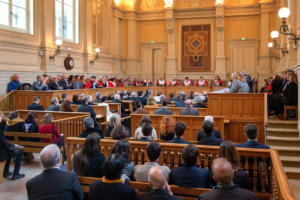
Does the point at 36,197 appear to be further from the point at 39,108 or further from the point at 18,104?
the point at 18,104

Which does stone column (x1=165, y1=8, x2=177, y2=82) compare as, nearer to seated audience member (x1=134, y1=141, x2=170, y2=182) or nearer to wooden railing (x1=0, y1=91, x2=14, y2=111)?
wooden railing (x1=0, y1=91, x2=14, y2=111)

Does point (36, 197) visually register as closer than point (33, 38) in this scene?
Yes

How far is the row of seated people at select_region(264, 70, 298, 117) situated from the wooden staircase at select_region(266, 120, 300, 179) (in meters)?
0.71

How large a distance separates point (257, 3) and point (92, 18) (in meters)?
11.5

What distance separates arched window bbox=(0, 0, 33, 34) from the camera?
12320 millimetres

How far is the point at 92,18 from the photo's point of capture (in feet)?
62.0

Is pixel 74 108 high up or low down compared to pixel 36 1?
down

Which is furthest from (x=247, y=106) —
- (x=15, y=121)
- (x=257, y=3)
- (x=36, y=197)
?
(x=257, y=3)

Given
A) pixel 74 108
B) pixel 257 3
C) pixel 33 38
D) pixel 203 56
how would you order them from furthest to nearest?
pixel 203 56 < pixel 257 3 < pixel 33 38 < pixel 74 108

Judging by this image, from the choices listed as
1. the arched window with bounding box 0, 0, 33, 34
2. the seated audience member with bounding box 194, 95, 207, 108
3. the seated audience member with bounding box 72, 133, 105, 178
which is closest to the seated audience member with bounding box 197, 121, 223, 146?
the seated audience member with bounding box 72, 133, 105, 178

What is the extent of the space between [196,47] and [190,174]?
2000 centimetres

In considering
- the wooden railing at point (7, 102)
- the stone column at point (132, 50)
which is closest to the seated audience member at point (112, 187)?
the wooden railing at point (7, 102)

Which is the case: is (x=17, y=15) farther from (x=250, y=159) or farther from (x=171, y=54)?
(x=171, y=54)

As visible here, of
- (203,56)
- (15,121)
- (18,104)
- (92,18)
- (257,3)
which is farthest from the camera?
(203,56)
